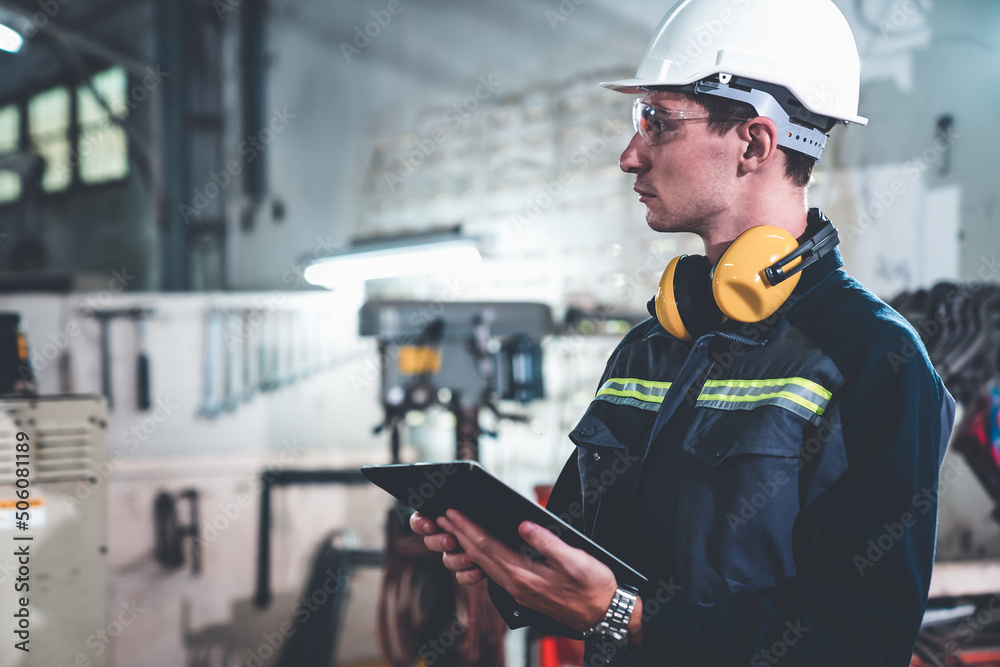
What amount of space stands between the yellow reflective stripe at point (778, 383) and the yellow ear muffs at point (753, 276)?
0.09 metres

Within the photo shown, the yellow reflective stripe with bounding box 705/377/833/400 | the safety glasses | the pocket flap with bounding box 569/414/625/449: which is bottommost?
the pocket flap with bounding box 569/414/625/449

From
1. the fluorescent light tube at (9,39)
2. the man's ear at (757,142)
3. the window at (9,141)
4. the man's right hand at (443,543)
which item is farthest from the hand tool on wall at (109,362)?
the window at (9,141)

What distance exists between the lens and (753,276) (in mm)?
943

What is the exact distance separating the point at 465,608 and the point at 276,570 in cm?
135

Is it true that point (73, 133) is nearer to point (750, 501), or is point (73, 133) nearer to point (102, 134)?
point (102, 134)

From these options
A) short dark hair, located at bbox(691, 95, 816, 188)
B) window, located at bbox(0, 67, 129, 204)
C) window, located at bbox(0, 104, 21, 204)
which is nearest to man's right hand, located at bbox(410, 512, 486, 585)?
short dark hair, located at bbox(691, 95, 816, 188)

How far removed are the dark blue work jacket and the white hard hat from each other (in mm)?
232

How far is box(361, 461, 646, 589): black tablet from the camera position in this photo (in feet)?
2.71

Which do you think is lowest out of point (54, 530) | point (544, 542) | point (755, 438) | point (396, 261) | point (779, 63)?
point (54, 530)

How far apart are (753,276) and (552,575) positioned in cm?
49

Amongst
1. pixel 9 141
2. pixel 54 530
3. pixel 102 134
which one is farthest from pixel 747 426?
pixel 9 141

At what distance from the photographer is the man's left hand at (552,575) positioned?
827 mm

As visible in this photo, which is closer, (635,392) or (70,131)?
(635,392)

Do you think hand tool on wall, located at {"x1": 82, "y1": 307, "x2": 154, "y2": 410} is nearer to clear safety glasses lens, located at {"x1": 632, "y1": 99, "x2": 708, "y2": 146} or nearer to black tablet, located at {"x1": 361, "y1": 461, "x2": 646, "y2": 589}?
black tablet, located at {"x1": 361, "y1": 461, "x2": 646, "y2": 589}
